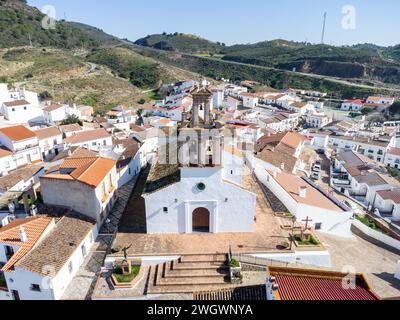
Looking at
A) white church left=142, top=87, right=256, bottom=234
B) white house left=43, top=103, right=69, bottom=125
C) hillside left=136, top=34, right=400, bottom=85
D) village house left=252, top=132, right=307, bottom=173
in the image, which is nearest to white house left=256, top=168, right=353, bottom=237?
village house left=252, top=132, right=307, bottom=173

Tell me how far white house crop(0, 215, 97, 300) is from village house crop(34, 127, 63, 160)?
860 inches

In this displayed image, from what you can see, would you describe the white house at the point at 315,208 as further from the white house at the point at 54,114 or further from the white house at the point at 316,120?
the white house at the point at 316,120

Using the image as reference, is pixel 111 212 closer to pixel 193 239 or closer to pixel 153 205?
pixel 153 205

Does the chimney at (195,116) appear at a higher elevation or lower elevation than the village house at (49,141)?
higher

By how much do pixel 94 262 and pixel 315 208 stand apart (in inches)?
643

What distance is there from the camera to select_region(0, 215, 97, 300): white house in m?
16.4

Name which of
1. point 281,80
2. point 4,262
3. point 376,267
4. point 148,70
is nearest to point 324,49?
point 281,80

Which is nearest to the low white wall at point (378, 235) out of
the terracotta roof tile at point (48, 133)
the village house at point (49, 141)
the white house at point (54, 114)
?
the village house at point (49, 141)

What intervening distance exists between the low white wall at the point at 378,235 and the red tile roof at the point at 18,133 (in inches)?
1431

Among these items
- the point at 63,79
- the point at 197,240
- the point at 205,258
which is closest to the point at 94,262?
the point at 197,240

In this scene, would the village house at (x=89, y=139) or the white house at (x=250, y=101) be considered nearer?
the village house at (x=89, y=139)

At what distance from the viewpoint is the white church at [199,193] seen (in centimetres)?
1984

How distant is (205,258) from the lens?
61.2 ft
